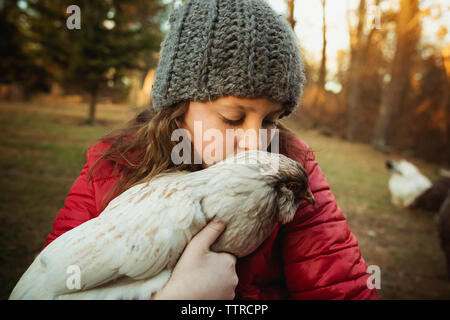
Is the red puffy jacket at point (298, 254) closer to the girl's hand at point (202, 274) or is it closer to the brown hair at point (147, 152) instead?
the brown hair at point (147, 152)

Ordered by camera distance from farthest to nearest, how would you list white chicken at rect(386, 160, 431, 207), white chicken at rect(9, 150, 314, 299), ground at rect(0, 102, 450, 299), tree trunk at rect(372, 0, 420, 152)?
1. tree trunk at rect(372, 0, 420, 152)
2. white chicken at rect(386, 160, 431, 207)
3. ground at rect(0, 102, 450, 299)
4. white chicken at rect(9, 150, 314, 299)

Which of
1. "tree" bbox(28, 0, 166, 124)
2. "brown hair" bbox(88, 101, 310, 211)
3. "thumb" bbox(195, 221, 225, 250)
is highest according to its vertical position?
"tree" bbox(28, 0, 166, 124)

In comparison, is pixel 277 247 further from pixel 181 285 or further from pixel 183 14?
pixel 183 14

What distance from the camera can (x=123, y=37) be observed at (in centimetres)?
1086

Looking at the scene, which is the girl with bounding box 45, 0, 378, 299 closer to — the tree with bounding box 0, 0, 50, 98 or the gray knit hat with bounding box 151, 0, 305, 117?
the gray knit hat with bounding box 151, 0, 305, 117

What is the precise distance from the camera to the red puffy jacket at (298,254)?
1642 mm

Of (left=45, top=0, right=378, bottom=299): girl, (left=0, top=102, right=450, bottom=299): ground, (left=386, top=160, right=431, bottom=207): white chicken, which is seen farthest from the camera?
(left=386, top=160, right=431, bottom=207): white chicken

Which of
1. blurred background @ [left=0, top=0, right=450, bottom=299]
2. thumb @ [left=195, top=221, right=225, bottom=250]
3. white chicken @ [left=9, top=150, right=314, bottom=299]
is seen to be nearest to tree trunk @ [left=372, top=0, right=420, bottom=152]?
blurred background @ [left=0, top=0, right=450, bottom=299]

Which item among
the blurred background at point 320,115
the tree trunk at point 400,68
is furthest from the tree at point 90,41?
the tree trunk at point 400,68

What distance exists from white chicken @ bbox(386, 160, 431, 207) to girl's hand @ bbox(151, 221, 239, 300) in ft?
20.1

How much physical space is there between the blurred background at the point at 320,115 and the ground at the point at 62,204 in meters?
0.02

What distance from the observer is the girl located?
1.42 m

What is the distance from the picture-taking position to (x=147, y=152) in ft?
5.70
